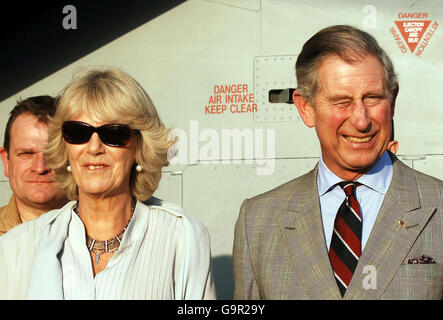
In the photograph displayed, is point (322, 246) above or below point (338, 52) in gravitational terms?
below

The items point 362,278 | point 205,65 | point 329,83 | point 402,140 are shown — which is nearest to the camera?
point 362,278

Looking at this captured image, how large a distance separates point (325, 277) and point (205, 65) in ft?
10.6

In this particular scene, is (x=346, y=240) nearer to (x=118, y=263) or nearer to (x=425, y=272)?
(x=425, y=272)

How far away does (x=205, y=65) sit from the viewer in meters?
5.60

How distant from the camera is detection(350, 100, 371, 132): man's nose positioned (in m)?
2.72

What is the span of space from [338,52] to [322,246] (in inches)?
35.2

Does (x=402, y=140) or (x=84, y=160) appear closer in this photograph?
(x=84, y=160)

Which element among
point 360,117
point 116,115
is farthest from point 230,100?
point 360,117

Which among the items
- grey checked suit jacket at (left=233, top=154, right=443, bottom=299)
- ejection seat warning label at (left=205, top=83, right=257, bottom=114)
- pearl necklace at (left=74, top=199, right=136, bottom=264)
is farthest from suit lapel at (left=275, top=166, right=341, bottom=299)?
ejection seat warning label at (left=205, top=83, right=257, bottom=114)

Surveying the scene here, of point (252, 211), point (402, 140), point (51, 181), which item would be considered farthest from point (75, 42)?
point (252, 211)

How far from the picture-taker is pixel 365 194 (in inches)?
115

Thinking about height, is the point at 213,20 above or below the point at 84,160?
above

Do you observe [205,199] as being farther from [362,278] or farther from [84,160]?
[362,278]
